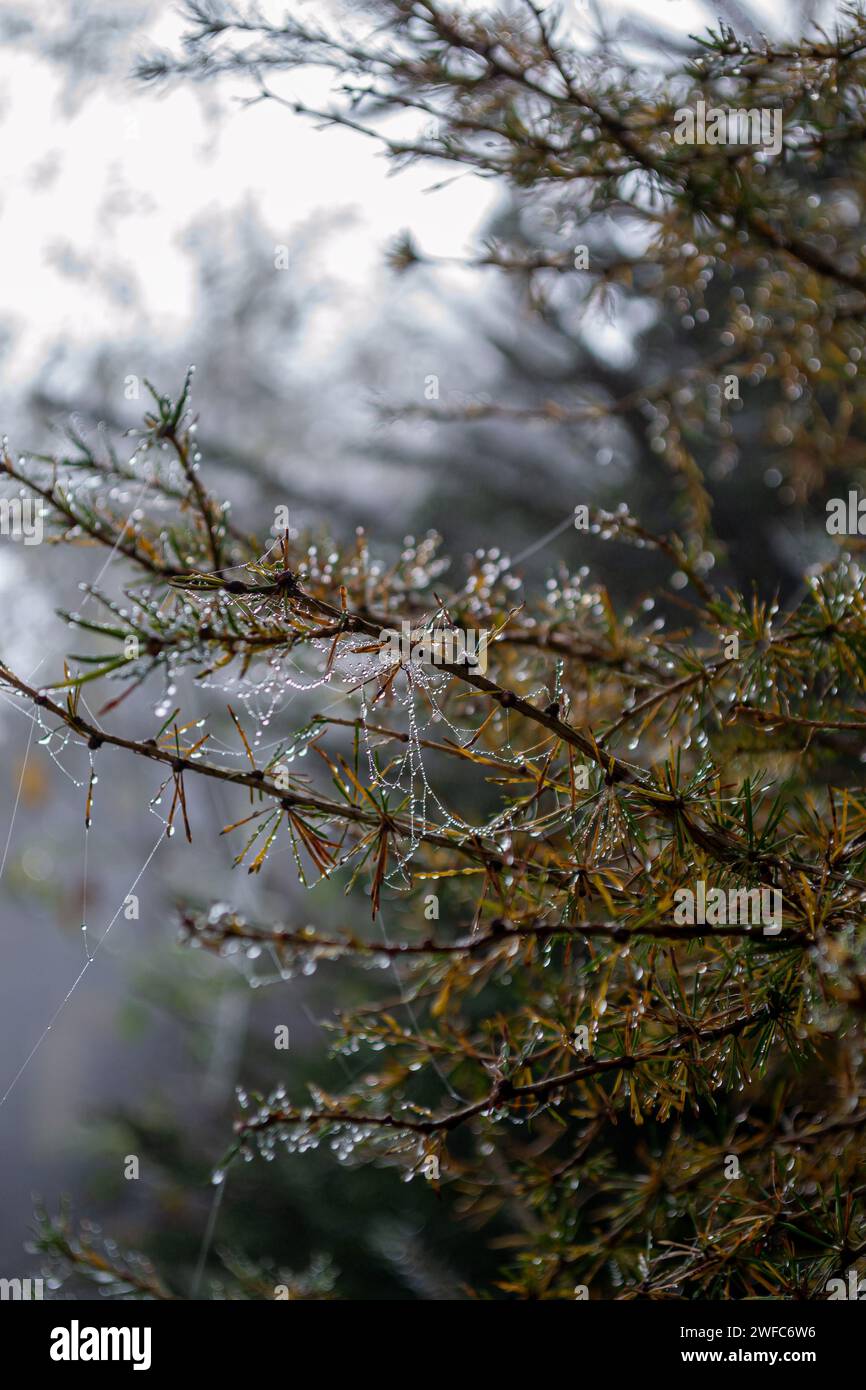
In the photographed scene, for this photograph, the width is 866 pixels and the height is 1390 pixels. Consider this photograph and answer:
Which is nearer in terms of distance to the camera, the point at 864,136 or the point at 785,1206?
the point at 785,1206

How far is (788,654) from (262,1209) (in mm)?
1308

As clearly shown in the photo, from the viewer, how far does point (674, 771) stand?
1.29 ft

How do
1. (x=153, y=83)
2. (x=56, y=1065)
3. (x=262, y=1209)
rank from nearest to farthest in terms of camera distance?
(x=153, y=83), (x=262, y=1209), (x=56, y=1065)

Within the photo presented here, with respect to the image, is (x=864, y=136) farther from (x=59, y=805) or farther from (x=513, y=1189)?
(x=59, y=805)

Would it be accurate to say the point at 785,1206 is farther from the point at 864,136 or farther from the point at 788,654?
the point at 864,136

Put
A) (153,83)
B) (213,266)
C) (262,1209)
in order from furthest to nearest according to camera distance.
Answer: (213,266) → (262,1209) → (153,83)

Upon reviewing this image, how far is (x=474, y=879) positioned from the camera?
1.87 ft

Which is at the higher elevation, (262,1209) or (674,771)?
(674,771)
